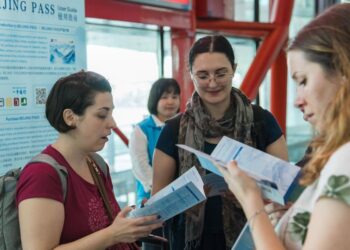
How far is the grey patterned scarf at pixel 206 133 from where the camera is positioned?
7.60 ft

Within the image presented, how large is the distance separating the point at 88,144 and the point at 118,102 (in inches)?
134

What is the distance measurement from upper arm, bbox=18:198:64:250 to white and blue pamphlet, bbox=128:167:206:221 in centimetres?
32

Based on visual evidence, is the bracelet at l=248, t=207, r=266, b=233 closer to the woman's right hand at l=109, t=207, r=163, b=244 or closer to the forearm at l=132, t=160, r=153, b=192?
the woman's right hand at l=109, t=207, r=163, b=244

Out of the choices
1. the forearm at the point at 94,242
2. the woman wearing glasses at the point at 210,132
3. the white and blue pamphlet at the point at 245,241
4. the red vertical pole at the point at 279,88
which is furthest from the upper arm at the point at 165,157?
the red vertical pole at the point at 279,88

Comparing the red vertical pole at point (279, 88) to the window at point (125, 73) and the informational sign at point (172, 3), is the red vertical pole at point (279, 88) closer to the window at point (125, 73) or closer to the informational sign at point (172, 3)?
the informational sign at point (172, 3)

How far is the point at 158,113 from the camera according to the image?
447cm

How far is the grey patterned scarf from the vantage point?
2316mm

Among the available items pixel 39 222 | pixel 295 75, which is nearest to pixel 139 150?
pixel 39 222

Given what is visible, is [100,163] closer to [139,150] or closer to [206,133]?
[206,133]

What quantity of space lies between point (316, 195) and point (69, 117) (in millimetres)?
1058

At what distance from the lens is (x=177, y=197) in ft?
5.95

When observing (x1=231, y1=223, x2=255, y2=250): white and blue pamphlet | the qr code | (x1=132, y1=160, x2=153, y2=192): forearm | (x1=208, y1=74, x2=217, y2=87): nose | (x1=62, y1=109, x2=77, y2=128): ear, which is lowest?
(x1=132, y1=160, x2=153, y2=192): forearm

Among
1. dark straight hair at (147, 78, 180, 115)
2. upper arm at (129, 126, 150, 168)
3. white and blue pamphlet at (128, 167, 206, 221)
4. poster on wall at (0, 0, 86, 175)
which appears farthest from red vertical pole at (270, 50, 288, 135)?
white and blue pamphlet at (128, 167, 206, 221)

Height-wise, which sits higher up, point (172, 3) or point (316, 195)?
point (172, 3)
